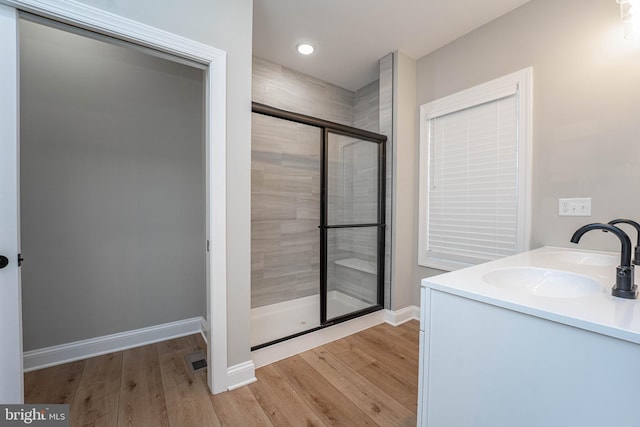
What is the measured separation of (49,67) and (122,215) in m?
1.10

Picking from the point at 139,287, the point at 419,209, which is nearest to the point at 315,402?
the point at 139,287

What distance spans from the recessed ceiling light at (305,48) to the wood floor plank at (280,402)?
2747 millimetres

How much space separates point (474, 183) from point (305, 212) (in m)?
1.70

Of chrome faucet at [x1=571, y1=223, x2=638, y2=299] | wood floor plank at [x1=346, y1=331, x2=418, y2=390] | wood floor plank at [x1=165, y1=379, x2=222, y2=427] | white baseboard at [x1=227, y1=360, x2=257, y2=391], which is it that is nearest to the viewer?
chrome faucet at [x1=571, y1=223, x2=638, y2=299]

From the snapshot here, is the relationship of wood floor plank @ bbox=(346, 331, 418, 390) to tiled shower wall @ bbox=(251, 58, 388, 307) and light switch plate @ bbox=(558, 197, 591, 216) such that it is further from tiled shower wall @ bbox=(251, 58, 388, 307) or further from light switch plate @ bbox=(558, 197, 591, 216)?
light switch plate @ bbox=(558, 197, 591, 216)

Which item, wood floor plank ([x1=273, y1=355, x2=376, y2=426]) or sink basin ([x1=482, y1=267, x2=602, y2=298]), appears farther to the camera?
wood floor plank ([x1=273, y1=355, x2=376, y2=426])

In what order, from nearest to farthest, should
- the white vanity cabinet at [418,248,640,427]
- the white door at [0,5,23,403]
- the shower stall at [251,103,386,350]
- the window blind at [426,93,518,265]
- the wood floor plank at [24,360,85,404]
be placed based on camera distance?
the white vanity cabinet at [418,248,640,427]
the white door at [0,5,23,403]
the wood floor plank at [24,360,85,404]
the window blind at [426,93,518,265]
the shower stall at [251,103,386,350]

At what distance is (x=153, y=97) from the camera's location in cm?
217

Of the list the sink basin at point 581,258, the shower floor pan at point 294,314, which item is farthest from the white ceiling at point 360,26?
the shower floor pan at point 294,314

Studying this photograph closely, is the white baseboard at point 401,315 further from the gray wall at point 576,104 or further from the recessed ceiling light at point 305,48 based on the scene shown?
the recessed ceiling light at point 305,48

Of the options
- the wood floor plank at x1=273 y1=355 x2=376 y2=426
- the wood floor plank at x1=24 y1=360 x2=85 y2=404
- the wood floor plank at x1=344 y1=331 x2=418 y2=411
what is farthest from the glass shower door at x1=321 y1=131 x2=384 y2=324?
the wood floor plank at x1=24 y1=360 x2=85 y2=404

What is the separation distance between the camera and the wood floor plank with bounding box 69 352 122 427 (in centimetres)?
138

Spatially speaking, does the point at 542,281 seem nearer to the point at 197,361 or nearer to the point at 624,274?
the point at 624,274

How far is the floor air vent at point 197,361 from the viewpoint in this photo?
1856 millimetres
